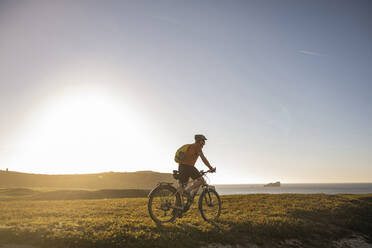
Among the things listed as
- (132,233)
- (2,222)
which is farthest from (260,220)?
(2,222)

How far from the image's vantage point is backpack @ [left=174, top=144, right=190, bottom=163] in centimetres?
958

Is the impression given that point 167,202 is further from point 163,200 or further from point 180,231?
point 180,231

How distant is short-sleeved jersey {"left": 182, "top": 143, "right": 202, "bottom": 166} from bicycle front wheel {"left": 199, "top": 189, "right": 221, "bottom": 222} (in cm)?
160

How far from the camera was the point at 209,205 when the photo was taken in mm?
10602

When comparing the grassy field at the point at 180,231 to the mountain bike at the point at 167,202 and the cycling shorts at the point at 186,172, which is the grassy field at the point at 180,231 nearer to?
the mountain bike at the point at 167,202

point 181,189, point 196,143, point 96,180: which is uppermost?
point 196,143

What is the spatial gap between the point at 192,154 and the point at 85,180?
345ft

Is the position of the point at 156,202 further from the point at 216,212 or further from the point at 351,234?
the point at 351,234

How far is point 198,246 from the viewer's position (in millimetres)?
7816

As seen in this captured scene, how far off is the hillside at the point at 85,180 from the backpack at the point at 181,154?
256 feet

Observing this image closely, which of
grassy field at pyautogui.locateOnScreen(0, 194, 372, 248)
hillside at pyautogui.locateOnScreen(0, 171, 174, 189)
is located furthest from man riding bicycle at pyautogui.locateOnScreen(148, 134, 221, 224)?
hillside at pyautogui.locateOnScreen(0, 171, 174, 189)

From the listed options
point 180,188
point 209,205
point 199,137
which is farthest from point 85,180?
point 199,137

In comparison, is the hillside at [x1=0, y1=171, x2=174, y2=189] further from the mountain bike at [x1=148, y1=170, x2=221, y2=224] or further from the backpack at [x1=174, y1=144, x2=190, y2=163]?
the backpack at [x1=174, y1=144, x2=190, y2=163]

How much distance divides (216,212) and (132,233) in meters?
4.12
